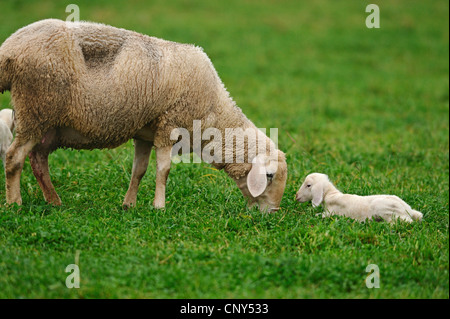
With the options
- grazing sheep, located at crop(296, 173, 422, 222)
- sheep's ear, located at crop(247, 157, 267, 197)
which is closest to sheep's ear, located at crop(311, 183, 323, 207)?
grazing sheep, located at crop(296, 173, 422, 222)

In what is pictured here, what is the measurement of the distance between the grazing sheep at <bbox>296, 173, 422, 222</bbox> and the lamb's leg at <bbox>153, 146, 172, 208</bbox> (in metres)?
1.44

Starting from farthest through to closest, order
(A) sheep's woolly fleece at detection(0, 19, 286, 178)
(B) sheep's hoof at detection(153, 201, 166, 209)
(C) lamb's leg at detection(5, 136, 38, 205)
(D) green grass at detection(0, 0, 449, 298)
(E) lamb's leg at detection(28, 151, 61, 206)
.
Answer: (E) lamb's leg at detection(28, 151, 61, 206), (B) sheep's hoof at detection(153, 201, 166, 209), (C) lamb's leg at detection(5, 136, 38, 205), (A) sheep's woolly fleece at detection(0, 19, 286, 178), (D) green grass at detection(0, 0, 449, 298)

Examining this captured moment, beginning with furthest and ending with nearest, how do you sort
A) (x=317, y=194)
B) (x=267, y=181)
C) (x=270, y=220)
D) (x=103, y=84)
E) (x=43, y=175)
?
(x=317, y=194)
(x=43, y=175)
(x=267, y=181)
(x=270, y=220)
(x=103, y=84)

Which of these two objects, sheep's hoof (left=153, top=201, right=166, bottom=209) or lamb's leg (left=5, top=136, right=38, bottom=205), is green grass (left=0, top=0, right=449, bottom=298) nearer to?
sheep's hoof (left=153, top=201, right=166, bottom=209)

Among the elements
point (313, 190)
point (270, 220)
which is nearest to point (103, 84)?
point (270, 220)

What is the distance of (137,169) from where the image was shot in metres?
5.97

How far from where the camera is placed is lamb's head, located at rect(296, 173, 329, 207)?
5.95 metres

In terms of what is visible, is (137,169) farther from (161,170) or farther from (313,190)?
(313,190)

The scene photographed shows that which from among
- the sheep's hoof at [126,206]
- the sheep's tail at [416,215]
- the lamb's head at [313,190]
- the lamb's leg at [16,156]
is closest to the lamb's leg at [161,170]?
the sheep's hoof at [126,206]

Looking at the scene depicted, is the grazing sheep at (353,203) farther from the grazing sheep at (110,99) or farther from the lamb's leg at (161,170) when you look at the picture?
the lamb's leg at (161,170)

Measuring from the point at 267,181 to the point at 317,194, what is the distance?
61cm

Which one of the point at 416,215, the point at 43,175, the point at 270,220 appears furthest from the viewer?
the point at 43,175

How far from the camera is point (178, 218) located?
5.40 m

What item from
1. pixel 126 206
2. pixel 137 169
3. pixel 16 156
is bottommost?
pixel 126 206
